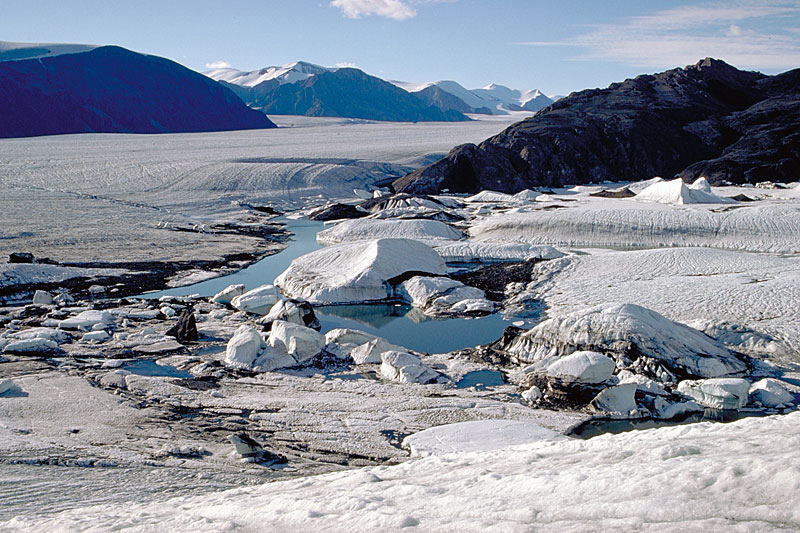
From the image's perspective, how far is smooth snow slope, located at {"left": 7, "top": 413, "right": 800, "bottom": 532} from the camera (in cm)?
211

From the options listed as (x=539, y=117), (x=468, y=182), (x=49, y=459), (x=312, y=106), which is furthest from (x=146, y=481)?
(x=312, y=106)

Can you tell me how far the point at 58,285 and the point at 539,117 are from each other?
19.3 m

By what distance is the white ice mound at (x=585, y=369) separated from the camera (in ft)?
16.3

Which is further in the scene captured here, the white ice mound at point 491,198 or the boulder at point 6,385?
the white ice mound at point 491,198

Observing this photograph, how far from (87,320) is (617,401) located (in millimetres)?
5116

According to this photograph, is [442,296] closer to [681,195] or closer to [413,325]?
[413,325]

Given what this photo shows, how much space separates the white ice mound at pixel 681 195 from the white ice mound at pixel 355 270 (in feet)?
24.4

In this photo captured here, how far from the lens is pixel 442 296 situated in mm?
8156

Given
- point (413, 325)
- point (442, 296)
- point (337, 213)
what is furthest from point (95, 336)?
point (337, 213)

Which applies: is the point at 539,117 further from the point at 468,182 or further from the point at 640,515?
the point at 640,515

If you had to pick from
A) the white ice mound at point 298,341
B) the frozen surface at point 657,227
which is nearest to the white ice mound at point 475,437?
the white ice mound at point 298,341

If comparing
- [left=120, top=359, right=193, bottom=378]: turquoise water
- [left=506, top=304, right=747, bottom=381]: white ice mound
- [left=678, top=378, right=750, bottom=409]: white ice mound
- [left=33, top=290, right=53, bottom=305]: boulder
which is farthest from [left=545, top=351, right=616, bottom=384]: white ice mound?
[left=33, top=290, right=53, bottom=305]: boulder

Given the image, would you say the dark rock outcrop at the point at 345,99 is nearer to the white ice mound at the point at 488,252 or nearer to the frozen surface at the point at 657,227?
the frozen surface at the point at 657,227

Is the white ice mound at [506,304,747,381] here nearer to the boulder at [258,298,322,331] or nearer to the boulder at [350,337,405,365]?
the boulder at [350,337,405,365]
